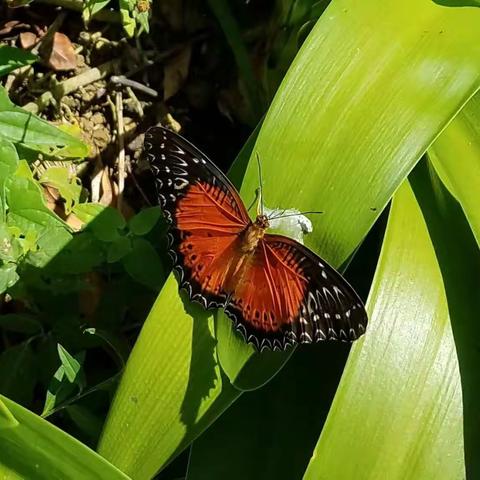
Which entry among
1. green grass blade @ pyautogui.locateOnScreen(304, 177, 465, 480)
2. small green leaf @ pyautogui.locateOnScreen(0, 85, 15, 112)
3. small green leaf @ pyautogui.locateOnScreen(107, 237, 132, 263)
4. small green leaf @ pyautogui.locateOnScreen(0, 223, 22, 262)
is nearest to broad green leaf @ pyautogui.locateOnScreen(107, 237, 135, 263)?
small green leaf @ pyautogui.locateOnScreen(107, 237, 132, 263)

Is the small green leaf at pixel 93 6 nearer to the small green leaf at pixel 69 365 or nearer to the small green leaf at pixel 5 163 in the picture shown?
the small green leaf at pixel 5 163

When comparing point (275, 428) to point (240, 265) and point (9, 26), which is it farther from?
point (9, 26)

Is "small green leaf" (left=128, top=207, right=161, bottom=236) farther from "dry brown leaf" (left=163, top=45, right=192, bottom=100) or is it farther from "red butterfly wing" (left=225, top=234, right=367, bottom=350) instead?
"dry brown leaf" (left=163, top=45, right=192, bottom=100)

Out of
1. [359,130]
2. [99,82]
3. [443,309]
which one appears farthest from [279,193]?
[99,82]

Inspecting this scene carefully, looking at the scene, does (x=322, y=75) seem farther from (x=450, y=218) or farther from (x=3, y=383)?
(x=3, y=383)

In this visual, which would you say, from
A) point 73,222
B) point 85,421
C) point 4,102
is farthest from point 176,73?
point 85,421
